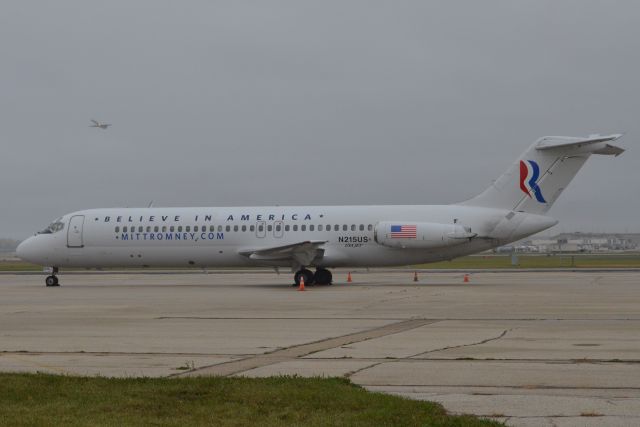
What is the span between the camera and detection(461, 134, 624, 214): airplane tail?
32031 millimetres

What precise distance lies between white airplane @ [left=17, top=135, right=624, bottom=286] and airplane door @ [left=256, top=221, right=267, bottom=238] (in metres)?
0.04

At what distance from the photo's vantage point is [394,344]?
1377cm

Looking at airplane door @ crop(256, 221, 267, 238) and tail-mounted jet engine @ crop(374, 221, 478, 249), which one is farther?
airplane door @ crop(256, 221, 267, 238)

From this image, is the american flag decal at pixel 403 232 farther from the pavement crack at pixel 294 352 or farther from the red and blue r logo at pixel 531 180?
the pavement crack at pixel 294 352

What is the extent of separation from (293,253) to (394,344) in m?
19.9

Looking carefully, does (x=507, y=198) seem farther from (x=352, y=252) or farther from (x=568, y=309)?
(x=568, y=309)

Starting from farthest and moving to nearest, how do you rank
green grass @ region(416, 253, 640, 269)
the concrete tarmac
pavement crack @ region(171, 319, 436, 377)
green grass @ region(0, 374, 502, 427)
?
green grass @ region(416, 253, 640, 269) → pavement crack @ region(171, 319, 436, 377) → the concrete tarmac → green grass @ region(0, 374, 502, 427)

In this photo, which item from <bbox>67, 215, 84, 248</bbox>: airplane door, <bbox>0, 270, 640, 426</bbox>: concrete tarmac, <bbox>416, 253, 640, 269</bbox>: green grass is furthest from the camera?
<bbox>416, 253, 640, 269</bbox>: green grass

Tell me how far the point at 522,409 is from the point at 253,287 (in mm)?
25976

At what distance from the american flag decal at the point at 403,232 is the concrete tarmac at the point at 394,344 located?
22.9 feet

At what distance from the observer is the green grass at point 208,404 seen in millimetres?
7754

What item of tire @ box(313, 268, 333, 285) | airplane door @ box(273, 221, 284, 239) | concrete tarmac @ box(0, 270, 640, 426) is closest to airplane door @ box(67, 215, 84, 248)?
airplane door @ box(273, 221, 284, 239)

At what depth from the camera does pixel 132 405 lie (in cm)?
848

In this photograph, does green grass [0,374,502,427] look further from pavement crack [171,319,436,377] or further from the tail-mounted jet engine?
the tail-mounted jet engine
